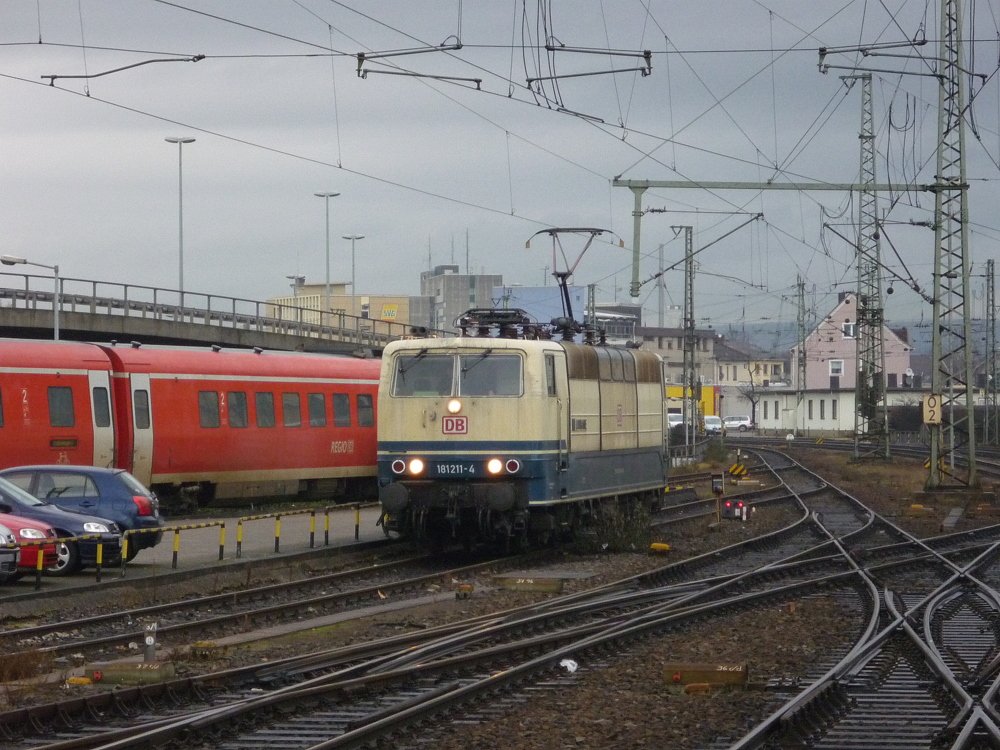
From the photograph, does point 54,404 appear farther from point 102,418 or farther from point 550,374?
point 550,374

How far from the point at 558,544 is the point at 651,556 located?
1662 millimetres

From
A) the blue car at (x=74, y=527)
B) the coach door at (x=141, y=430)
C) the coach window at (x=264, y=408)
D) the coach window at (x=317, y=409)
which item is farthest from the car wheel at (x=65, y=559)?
the coach window at (x=317, y=409)

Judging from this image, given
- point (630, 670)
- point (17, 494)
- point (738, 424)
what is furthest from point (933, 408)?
point (738, 424)

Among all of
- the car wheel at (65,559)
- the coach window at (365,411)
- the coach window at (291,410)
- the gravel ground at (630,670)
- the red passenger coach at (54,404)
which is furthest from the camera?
the coach window at (365,411)

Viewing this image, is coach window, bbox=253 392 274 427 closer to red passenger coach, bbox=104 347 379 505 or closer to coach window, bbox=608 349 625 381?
red passenger coach, bbox=104 347 379 505

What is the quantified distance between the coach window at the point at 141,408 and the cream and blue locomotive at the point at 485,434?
323 inches

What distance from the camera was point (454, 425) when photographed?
2177cm

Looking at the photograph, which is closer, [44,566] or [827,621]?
[827,621]

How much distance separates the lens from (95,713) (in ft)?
34.7

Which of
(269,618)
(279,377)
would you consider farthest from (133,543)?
(279,377)

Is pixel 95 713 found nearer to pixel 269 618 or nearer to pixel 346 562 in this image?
pixel 269 618

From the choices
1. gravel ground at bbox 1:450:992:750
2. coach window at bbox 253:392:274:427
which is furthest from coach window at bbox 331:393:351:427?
gravel ground at bbox 1:450:992:750

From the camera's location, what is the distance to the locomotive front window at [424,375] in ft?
72.2

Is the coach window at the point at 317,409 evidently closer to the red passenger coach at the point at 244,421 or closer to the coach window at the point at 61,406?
the red passenger coach at the point at 244,421
